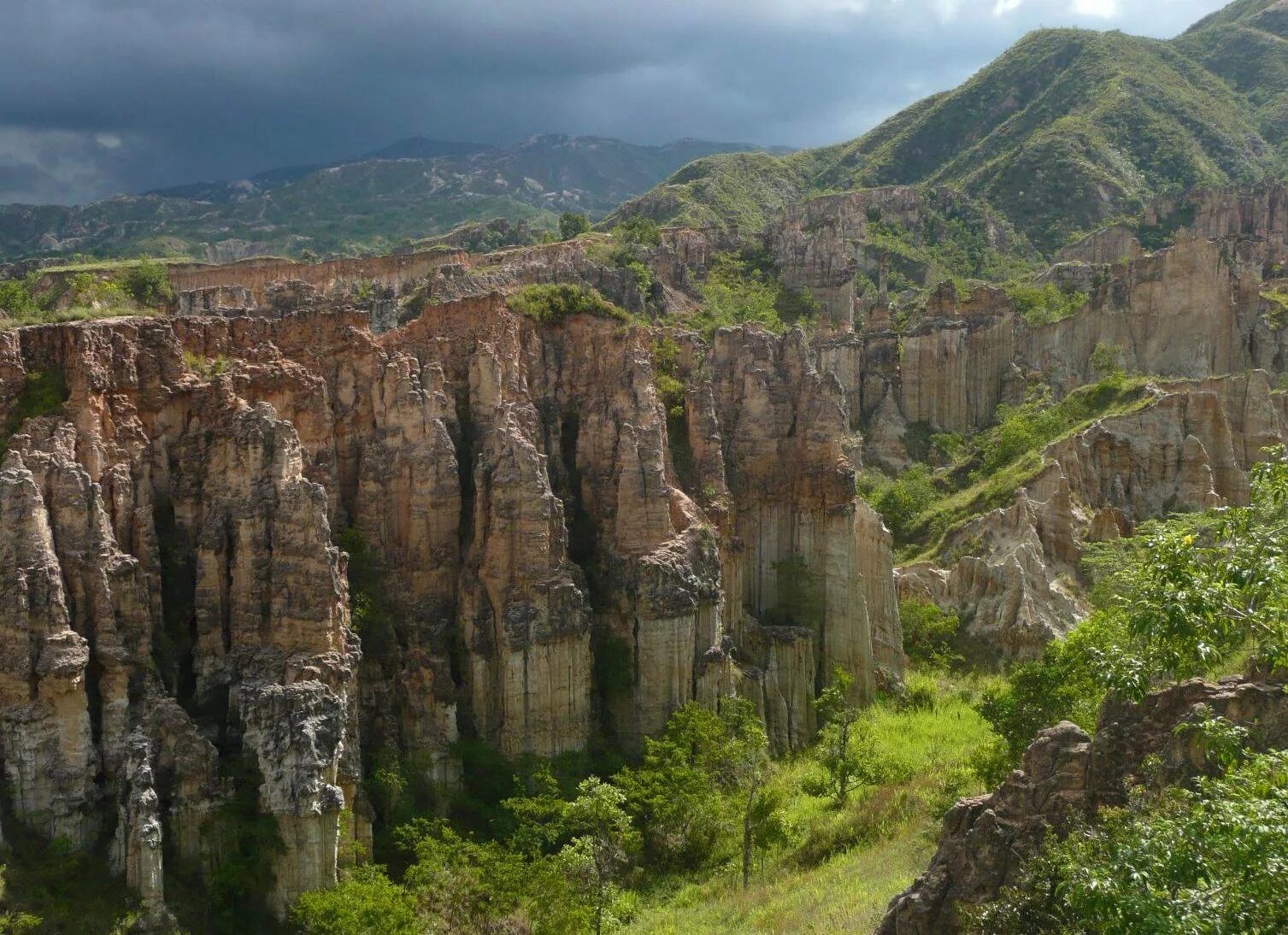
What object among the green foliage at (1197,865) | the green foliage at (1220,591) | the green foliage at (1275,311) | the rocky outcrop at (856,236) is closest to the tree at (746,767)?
the green foliage at (1220,591)

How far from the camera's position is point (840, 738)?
34625 mm

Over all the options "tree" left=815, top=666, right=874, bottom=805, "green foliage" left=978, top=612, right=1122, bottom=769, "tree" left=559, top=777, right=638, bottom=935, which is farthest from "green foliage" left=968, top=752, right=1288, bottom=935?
"tree" left=815, top=666, right=874, bottom=805

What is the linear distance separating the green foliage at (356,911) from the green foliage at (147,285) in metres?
38.8

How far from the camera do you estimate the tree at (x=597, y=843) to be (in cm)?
2548

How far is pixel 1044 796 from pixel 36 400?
23417mm

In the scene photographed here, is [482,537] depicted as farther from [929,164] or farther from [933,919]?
[929,164]

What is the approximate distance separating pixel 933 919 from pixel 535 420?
1993 cm

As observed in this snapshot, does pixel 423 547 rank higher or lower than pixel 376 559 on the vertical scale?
higher

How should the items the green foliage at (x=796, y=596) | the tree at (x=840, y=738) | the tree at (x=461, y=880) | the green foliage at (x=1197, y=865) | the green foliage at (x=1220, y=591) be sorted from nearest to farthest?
the green foliage at (x=1197, y=865) < the green foliage at (x=1220, y=591) < the tree at (x=461, y=880) < the tree at (x=840, y=738) < the green foliage at (x=796, y=596)

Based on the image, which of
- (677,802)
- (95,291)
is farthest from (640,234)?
(677,802)

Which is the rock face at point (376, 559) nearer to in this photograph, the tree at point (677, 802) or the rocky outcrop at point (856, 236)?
the tree at point (677, 802)

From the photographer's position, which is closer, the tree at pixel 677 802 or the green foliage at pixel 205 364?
the green foliage at pixel 205 364

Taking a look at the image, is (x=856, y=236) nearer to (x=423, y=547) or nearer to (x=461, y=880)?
(x=423, y=547)

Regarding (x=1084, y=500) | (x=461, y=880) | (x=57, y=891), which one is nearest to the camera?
(x=57, y=891)
